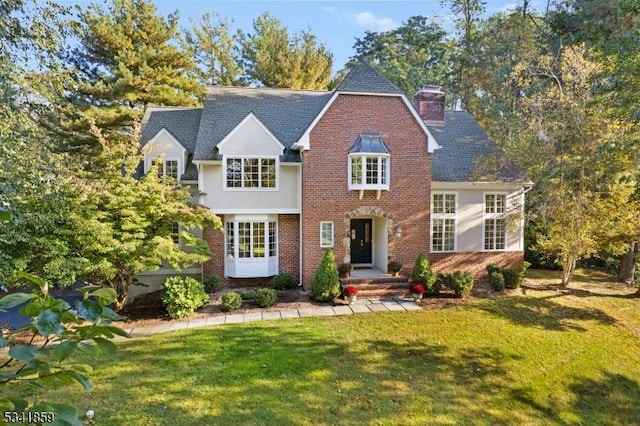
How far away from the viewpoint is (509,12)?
1047 inches

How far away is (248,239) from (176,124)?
7000mm

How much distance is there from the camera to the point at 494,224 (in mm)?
17531

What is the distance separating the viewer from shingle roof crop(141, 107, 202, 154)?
17281 mm

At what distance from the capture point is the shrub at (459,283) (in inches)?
565

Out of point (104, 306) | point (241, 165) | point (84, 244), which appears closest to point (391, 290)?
point (241, 165)

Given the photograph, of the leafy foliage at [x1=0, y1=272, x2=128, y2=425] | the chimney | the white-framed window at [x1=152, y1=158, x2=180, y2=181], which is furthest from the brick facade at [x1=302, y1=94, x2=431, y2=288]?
the leafy foliage at [x1=0, y1=272, x2=128, y2=425]

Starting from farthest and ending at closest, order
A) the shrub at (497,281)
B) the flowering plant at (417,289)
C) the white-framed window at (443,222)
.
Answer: the white-framed window at (443,222), the shrub at (497,281), the flowering plant at (417,289)

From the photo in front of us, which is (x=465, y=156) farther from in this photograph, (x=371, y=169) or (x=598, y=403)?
(x=598, y=403)

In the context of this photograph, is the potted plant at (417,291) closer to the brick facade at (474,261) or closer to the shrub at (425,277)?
the shrub at (425,277)

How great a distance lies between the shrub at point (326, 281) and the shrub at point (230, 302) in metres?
2.77

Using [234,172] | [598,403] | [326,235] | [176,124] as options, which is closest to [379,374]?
[598,403]

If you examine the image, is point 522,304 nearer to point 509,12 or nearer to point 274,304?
point 274,304

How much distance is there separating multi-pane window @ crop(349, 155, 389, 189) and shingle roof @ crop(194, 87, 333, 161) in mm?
2447

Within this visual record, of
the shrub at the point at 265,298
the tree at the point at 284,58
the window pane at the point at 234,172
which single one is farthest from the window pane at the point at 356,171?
the tree at the point at 284,58
